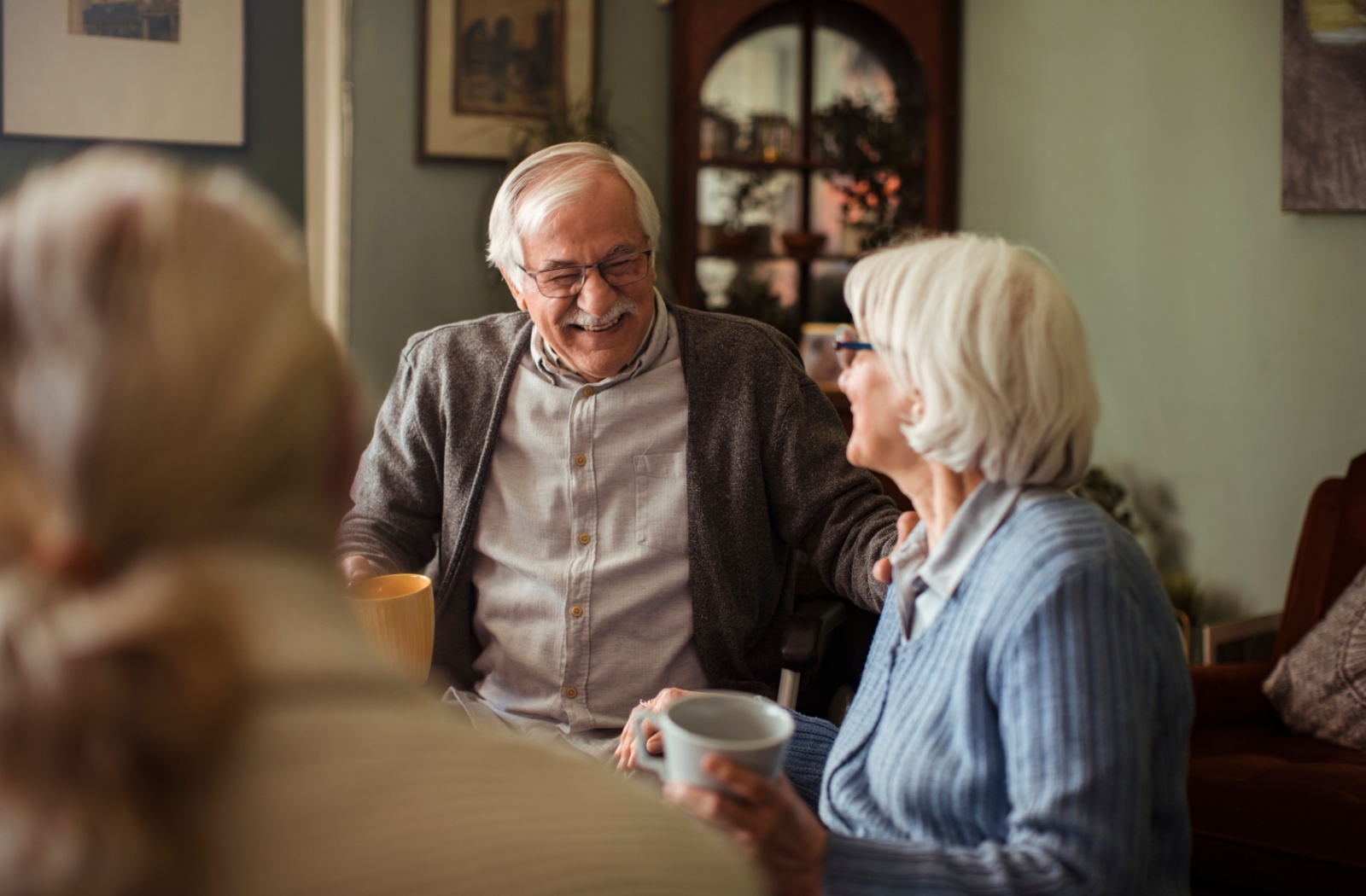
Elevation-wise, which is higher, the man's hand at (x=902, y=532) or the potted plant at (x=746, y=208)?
the potted plant at (x=746, y=208)

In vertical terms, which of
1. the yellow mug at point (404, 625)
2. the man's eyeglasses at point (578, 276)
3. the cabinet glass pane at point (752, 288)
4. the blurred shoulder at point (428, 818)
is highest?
the cabinet glass pane at point (752, 288)

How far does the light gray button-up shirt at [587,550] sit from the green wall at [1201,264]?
6.01 feet

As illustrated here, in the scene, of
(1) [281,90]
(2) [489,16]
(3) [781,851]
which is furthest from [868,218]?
(3) [781,851]

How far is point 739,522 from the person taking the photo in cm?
179

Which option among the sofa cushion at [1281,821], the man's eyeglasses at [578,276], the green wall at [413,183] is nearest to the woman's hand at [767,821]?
the man's eyeglasses at [578,276]

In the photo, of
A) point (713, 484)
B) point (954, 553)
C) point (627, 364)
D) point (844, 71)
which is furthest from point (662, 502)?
point (844, 71)

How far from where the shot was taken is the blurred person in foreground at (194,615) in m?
0.50

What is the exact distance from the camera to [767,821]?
877 millimetres

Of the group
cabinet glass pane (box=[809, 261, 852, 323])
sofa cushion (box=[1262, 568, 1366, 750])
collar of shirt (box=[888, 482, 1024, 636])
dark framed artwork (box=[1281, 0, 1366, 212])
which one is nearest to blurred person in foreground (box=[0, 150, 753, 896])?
collar of shirt (box=[888, 482, 1024, 636])

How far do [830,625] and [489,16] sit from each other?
2.81 metres

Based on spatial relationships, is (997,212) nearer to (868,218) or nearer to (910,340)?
(868,218)

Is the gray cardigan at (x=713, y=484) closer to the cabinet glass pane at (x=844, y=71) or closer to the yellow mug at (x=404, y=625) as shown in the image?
the yellow mug at (x=404, y=625)

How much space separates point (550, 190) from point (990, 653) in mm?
1082

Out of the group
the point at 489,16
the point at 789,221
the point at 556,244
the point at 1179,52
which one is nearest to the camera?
the point at 556,244
